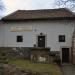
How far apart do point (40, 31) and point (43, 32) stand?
0.43 metres

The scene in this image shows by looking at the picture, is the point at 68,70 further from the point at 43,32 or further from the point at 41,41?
the point at 43,32

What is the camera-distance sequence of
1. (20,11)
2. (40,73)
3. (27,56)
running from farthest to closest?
1. (20,11)
2. (27,56)
3. (40,73)

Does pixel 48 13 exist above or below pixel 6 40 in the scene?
above

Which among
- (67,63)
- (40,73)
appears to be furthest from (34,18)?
(40,73)

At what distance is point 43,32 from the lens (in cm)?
3381

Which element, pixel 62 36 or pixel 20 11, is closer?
pixel 62 36

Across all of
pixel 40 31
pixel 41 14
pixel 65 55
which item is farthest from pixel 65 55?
pixel 41 14

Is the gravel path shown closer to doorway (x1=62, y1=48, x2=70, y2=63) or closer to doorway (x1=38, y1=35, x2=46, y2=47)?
doorway (x1=62, y1=48, x2=70, y2=63)

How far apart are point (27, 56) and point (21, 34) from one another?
3912 mm

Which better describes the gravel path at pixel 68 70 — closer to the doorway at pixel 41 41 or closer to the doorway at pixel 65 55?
the doorway at pixel 65 55

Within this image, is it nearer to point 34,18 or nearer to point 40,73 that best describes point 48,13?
point 34,18

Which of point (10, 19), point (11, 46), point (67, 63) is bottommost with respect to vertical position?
point (67, 63)

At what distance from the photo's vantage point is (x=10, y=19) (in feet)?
113

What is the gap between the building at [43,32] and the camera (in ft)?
109
